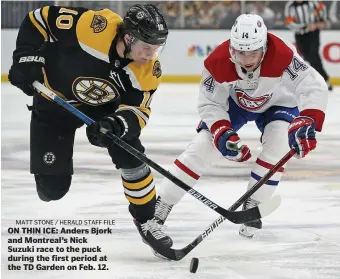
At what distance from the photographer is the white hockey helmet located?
3.07 m

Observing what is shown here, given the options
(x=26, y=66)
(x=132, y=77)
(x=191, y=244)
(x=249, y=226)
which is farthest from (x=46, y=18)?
(x=249, y=226)

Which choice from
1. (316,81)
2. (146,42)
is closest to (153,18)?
(146,42)

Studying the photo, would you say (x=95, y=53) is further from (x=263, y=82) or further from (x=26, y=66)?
(x=263, y=82)

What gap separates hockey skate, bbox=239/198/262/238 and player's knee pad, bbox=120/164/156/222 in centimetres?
40

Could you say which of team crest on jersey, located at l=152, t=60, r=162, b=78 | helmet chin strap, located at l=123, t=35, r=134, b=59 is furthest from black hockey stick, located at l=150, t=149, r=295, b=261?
helmet chin strap, located at l=123, t=35, r=134, b=59

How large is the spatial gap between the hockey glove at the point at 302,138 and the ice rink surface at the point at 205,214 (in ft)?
1.22

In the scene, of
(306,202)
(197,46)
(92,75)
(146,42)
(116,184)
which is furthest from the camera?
(197,46)

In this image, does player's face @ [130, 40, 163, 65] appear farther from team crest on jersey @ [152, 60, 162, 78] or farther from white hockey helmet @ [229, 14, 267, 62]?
white hockey helmet @ [229, 14, 267, 62]

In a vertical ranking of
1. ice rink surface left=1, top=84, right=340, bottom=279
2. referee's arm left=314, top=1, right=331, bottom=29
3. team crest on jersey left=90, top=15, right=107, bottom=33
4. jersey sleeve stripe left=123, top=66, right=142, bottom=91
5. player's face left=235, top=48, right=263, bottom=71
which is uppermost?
team crest on jersey left=90, top=15, right=107, bottom=33

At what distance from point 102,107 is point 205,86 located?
379 millimetres

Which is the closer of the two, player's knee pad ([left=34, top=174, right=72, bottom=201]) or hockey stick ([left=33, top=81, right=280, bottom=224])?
hockey stick ([left=33, top=81, right=280, bottom=224])

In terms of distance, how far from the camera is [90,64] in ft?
10.4

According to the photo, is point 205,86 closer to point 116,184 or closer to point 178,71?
point 116,184

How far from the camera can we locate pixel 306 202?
405 cm
